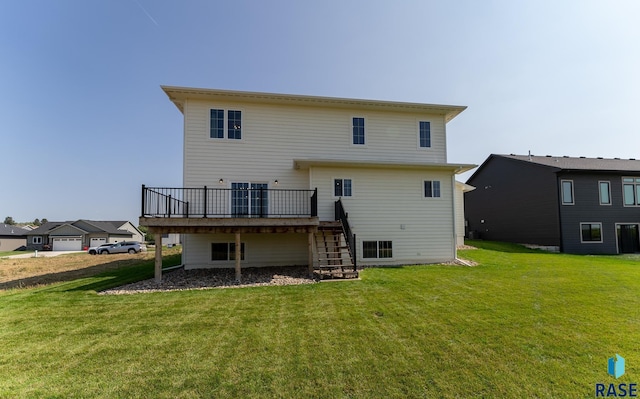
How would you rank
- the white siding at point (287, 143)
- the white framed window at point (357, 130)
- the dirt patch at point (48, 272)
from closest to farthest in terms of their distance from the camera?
the dirt patch at point (48, 272) < the white siding at point (287, 143) < the white framed window at point (357, 130)

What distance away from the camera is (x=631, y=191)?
18188 millimetres

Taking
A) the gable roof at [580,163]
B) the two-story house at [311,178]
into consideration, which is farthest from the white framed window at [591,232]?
the two-story house at [311,178]

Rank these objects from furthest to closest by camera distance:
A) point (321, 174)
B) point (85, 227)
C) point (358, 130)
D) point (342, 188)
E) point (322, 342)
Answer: point (85, 227), point (358, 130), point (342, 188), point (321, 174), point (322, 342)

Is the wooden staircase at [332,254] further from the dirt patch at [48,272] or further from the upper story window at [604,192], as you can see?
the upper story window at [604,192]

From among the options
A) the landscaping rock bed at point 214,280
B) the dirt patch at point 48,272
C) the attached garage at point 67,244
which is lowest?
the attached garage at point 67,244

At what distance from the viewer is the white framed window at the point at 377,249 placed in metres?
11.4

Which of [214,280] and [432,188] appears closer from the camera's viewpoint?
[214,280]

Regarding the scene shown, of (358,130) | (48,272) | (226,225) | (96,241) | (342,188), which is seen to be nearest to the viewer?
(226,225)

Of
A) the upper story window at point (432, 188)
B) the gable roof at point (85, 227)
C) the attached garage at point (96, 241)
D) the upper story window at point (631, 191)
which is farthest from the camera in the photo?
the gable roof at point (85, 227)

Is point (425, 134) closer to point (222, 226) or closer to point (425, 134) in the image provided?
point (425, 134)

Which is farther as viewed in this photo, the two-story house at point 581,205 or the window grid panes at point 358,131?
the two-story house at point 581,205

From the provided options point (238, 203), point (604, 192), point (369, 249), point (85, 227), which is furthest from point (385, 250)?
point (85, 227)

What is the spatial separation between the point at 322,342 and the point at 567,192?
2055 centimetres

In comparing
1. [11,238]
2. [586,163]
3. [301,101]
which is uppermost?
[301,101]
